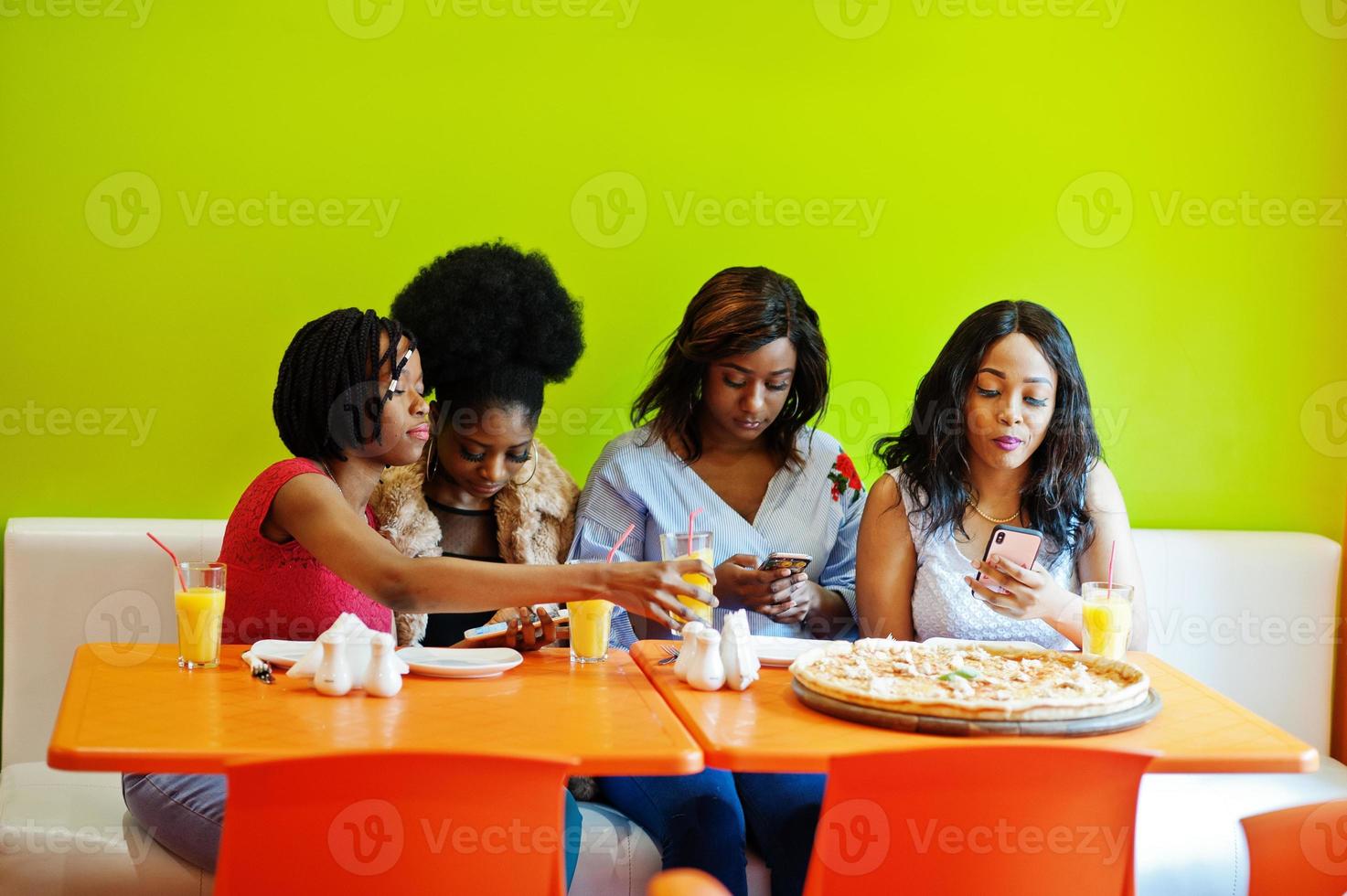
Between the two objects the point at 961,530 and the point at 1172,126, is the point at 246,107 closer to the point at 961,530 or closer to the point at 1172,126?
the point at 961,530

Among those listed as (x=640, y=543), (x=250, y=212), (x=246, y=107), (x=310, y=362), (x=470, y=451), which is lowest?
(x=640, y=543)

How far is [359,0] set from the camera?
10.5 ft

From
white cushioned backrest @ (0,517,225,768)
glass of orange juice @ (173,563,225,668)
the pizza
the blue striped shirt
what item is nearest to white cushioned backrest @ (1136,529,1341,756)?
the blue striped shirt

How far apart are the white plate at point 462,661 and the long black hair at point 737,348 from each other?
91 centimetres

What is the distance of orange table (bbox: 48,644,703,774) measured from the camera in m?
1.64

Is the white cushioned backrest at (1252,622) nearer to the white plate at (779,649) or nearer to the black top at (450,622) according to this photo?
the white plate at (779,649)

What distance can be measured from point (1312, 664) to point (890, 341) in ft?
4.52

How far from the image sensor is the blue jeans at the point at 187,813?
2.08m

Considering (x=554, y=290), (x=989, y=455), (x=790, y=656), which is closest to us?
(x=790, y=656)

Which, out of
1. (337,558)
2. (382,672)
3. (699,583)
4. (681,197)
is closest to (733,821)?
(699,583)

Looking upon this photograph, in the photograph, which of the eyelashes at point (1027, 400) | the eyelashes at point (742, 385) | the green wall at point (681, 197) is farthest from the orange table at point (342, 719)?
the green wall at point (681, 197)

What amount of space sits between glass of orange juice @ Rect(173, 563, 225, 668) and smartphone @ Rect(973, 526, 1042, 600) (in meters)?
1.41

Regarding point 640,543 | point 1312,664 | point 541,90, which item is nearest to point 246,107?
point 541,90

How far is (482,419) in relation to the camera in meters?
2.81
